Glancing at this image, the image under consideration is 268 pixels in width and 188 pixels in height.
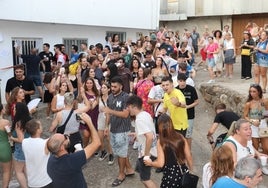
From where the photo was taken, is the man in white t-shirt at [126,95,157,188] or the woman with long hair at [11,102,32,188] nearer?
the man in white t-shirt at [126,95,157,188]

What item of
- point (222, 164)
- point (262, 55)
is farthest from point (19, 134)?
point (262, 55)

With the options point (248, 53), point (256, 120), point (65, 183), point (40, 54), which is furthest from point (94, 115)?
point (248, 53)

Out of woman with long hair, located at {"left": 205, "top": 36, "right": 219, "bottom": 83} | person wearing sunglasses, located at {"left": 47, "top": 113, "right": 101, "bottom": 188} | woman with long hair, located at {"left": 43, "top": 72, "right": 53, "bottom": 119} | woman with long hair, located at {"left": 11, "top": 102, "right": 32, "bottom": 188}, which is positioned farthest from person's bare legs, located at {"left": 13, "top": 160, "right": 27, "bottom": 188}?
woman with long hair, located at {"left": 205, "top": 36, "right": 219, "bottom": 83}

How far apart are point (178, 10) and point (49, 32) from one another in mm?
13261

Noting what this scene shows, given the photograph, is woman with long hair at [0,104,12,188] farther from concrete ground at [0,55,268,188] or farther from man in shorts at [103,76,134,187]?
man in shorts at [103,76,134,187]

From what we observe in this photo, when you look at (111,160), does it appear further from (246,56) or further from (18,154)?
(246,56)

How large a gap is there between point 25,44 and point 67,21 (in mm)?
1955

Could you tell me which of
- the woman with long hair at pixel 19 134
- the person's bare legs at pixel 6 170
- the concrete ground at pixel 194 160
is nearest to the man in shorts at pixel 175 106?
the concrete ground at pixel 194 160

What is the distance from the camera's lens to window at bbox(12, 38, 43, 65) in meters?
12.5

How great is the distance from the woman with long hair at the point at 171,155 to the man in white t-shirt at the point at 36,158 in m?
1.35

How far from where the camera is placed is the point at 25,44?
13.0 metres

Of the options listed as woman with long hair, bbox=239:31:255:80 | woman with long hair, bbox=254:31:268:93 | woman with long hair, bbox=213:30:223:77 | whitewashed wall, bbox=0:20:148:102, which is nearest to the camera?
woman with long hair, bbox=254:31:268:93

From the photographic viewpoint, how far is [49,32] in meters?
13.8

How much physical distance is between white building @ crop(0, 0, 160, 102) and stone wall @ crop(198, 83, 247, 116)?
17.8 feet
